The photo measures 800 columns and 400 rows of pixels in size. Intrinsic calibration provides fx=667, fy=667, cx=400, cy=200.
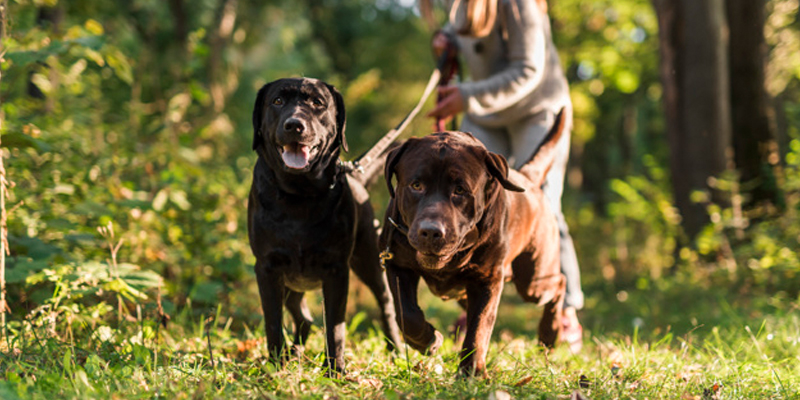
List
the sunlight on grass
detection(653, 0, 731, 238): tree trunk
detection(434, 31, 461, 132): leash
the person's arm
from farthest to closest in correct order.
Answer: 1. detection(653, 0, 731, 238): tree trunk
2. detection(434, 31, 461, 132): leash
3. the person's arm
4. the sunlight on grass

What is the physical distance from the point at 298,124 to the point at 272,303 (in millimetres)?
855

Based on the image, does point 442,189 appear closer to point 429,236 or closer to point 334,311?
point 429,236

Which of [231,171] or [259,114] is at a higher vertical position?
[259,114]

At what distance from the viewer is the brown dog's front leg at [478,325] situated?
2773 mm

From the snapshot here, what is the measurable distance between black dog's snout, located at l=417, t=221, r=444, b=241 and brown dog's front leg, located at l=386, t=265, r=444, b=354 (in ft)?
1.73

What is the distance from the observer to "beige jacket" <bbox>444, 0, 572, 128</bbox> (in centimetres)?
391

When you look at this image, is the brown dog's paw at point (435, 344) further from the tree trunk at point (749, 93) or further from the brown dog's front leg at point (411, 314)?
the tree trunk at point (749, 93)

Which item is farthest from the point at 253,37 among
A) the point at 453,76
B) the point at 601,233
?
the point at 453,76

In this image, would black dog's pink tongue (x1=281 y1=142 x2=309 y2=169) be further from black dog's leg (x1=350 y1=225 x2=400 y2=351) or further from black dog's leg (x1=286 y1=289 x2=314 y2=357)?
black dog's leg (x1=286 y1=289 x2=314 y2=357)

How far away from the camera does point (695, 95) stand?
793 cm

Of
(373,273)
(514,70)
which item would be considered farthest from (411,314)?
(514,70)

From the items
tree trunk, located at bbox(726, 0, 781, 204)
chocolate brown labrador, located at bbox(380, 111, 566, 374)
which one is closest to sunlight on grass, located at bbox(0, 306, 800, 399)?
chocolate brown labrador, located at bbox(380, 111, 566, 374)

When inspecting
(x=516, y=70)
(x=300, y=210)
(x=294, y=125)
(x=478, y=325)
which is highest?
(x=516, y=70)

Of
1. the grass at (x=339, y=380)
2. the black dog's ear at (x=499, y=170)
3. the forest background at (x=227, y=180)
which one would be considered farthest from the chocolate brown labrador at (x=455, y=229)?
the forest background at (x=227, y=180)
